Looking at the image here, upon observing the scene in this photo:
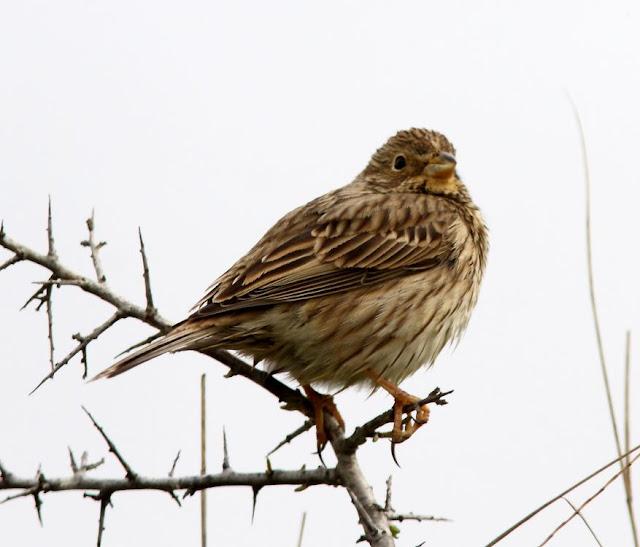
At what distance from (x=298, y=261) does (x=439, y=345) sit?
95cm

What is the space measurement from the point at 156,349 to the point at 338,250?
1626 millimetres

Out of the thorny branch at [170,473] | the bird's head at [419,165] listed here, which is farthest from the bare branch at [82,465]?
the bird's head at [419,165]

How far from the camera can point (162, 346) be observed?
177 inches

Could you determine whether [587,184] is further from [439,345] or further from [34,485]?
[34,485]

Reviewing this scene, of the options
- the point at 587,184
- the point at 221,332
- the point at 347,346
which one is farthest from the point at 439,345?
the point at 587,184

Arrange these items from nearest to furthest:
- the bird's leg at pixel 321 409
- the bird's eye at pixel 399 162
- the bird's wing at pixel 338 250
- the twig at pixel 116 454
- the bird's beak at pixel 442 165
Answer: the twig at pixel 116 454, the bird's leg at pixel 321 409, the bird's wing at pixel 338 250, the bird's beak at pixel 442 165, the bird's eye at pixel 399 162

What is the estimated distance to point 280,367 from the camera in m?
5.23

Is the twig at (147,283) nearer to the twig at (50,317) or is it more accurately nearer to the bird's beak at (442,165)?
the twig at (50,317)

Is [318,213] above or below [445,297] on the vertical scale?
above

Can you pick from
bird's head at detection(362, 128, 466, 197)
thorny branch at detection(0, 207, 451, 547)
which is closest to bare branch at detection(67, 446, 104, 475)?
thorny branch at detection(0, 207, 451, 547)

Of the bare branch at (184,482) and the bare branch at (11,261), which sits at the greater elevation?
the bare branch at (11,261)

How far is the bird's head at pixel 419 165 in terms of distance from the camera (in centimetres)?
676

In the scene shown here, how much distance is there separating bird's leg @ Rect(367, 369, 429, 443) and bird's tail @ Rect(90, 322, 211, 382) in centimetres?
97

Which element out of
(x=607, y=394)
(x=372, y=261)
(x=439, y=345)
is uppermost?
(x=372, y=261)
